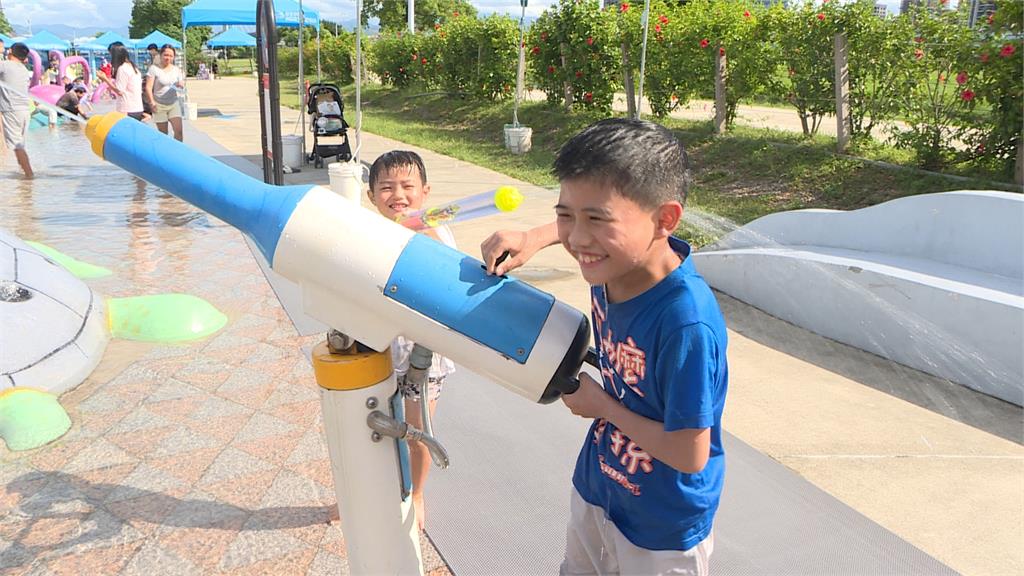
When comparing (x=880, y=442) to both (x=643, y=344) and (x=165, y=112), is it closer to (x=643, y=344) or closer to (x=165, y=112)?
(x=643, y=344)

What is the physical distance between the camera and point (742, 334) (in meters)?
4.41

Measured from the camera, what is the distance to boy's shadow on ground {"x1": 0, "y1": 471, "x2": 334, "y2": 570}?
2.40 metres

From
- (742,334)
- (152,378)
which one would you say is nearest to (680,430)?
(152,378)

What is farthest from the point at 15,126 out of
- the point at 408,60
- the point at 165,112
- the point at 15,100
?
the point at 408,60

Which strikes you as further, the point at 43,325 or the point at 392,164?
the point at 43,325

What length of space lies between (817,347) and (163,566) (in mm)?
3407

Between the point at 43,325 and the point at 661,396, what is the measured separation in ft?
10.9

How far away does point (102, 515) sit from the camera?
253 centimetres

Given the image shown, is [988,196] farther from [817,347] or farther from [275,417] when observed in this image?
[275,417]

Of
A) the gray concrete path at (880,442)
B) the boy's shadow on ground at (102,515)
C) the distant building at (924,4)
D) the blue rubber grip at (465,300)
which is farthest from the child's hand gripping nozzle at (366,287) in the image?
the distant building at (924,4)

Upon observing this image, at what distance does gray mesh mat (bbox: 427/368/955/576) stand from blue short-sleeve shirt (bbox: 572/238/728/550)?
99 centimetres

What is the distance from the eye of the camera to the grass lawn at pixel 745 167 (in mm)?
7184

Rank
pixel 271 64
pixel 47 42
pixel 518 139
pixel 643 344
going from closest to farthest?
pixel 643 344 → pixel 271 64 → pixel 518 139 → pixel 47 42

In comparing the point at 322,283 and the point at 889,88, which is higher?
the point at 889,88
